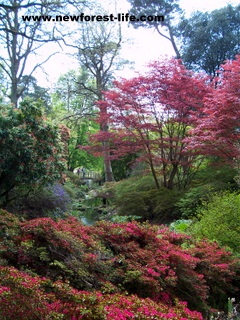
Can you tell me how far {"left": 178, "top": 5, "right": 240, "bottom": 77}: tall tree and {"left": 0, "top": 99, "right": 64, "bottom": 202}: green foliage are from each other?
1044 centimetres

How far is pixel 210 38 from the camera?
49.1 ft

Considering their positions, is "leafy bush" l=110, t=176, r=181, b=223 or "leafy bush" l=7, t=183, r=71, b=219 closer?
"leafy bush" l=7, t=183, r=71, b=219

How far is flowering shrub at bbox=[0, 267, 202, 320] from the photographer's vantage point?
1518 millimetres

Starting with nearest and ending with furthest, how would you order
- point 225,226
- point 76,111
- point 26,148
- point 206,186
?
point 225,226
point 26,148
point 206,186
point 76,111

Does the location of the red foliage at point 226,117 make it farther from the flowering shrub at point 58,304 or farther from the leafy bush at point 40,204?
the flowering shrub at point 58,304

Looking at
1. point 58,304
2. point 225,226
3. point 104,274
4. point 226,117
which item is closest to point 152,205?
point 226,117

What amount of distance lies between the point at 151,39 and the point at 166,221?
11.6 metres

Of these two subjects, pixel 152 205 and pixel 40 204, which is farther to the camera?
pixel 152 205

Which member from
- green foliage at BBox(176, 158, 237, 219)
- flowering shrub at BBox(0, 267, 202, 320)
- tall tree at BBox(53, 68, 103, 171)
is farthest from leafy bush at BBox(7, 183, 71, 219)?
tall tree at BBox(53, 68, 103, 171)

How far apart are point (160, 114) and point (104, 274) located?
22.7 ft

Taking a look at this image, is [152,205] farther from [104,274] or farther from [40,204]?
[104,274]

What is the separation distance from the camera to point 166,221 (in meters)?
7.43

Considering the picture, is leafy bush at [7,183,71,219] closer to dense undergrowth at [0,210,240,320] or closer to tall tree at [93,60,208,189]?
tall tree at [93,60,208,189]

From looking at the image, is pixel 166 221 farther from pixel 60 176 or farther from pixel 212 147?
pixel 60 176
